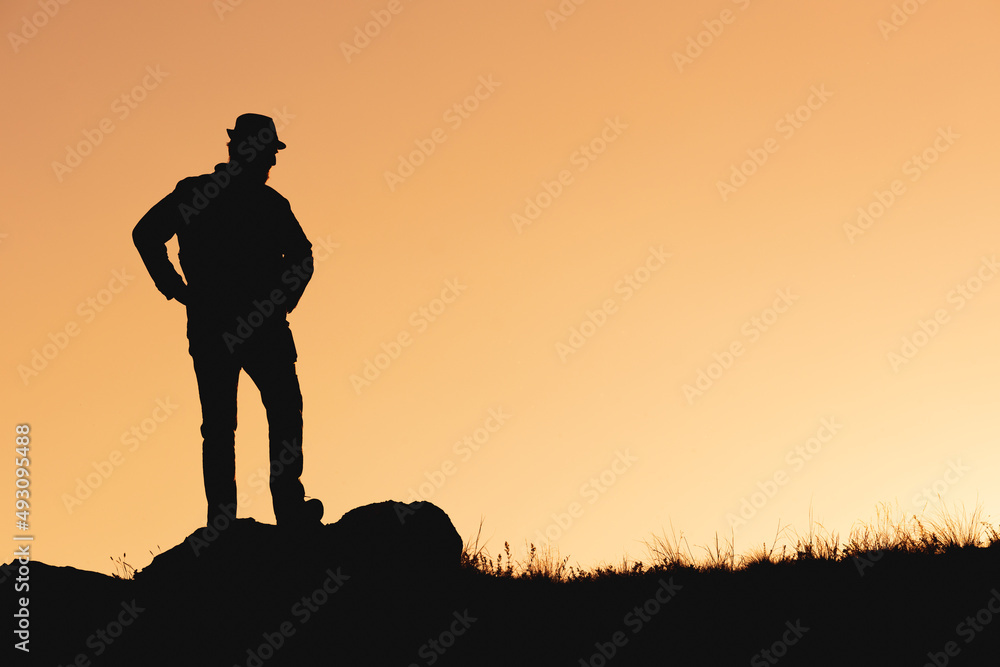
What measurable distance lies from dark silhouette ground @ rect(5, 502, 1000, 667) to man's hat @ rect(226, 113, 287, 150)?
3168 millimetres

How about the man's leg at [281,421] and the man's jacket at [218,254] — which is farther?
the man's leg at [281,421]

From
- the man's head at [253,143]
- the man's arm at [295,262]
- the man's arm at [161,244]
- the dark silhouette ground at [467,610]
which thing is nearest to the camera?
the dark silhouette ground at [467,610]

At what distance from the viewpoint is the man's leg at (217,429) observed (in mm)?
7520

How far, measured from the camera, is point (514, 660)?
6.12m

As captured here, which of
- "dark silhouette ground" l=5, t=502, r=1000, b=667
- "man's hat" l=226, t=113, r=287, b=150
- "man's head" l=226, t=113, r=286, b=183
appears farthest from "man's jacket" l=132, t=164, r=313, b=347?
"dark silhouette ground" l=5, t=502, r=1000, b=667

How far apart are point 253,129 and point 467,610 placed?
4232mm

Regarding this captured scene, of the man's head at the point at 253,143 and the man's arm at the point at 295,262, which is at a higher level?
the man's head at the point at 253,143

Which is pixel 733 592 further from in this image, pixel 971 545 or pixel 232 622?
pixel 232 622

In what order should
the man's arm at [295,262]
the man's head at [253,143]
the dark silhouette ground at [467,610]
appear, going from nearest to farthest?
the dark silhouette ground at [467,610] → the man's head at [253,143] → the man's arm at [295,262]

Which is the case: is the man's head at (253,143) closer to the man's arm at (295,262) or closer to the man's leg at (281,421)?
the man's arm at (295,262)

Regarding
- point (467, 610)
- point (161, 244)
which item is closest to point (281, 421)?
point (161, 244)

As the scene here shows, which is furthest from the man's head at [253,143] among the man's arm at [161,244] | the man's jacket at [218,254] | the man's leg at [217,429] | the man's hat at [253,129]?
the man's leg at [217,429]

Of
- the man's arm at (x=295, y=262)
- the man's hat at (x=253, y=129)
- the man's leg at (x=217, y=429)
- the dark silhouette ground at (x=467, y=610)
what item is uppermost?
the man's hat at (x=253, y=129)

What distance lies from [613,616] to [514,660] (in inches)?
34.4
